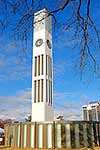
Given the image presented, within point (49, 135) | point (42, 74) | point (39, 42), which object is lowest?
point (49, 135)

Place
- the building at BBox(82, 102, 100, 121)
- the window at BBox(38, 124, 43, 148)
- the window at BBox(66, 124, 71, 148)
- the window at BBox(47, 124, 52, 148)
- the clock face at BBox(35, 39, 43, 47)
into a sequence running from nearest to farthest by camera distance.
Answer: the window at BBox(66, 124, 71, 148)
the window at BBox(47, 124, 52, 148)
the window at BBox(38, 124, 43, 148)
the clock face at BBox(35, 39, 43, 47)
the building at BBox(82, 102, 100, 121)

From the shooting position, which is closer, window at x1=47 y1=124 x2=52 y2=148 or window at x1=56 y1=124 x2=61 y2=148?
window at x1=56 y1=124 x2=61 y2=148

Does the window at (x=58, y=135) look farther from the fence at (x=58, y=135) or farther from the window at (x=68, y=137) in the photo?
the window at (x=68, y=137)

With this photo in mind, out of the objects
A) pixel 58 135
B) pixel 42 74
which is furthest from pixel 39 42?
pixel 58 135

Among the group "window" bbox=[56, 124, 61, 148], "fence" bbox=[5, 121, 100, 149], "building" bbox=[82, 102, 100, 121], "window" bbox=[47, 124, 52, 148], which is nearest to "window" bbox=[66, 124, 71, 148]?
"fence" bbox=[5, 121, 100, 149]

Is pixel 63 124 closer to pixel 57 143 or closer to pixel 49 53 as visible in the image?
pixel 57 143

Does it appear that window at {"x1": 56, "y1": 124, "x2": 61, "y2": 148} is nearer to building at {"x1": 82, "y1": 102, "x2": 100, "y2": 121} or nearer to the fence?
the fence

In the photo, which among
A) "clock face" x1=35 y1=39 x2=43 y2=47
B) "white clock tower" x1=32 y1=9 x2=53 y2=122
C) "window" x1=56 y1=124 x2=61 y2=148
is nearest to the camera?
"window" x1=56 y1=124 x2=61 y2=148

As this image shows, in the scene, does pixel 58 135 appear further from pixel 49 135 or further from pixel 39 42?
pixel 39 42

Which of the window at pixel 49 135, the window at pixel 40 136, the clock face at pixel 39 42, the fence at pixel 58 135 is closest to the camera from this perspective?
the fence at pixel 58 135

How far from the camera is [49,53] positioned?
2304 inches

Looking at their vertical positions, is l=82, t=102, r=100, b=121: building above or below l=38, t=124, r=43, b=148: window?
above

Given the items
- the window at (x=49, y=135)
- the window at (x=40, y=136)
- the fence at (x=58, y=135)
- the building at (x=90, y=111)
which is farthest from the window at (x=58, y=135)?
the building at (x=90, y=111)

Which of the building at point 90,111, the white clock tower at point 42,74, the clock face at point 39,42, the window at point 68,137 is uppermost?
the clock face at point 39,42
